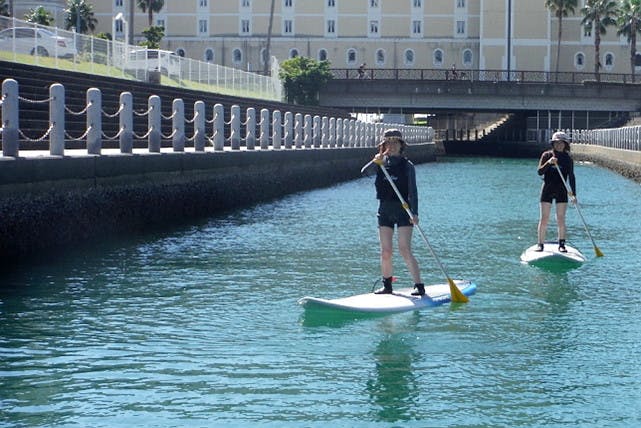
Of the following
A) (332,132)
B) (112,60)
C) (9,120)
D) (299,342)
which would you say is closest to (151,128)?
(9,120)

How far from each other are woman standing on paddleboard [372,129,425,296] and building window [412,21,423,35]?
383 ft

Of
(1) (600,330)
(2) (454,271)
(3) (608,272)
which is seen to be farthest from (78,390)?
(3) (608,272)

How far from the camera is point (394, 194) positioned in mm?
13812

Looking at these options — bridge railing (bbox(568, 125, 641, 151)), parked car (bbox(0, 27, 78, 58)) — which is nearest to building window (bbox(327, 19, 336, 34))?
bridge railing (bbox(568, 125, 641, 151))

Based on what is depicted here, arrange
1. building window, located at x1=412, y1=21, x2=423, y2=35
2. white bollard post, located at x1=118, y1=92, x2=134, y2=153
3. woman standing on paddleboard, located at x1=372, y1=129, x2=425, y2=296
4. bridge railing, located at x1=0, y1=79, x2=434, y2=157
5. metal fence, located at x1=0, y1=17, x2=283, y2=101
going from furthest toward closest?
1. building window, located at x1=412, y1=21, x2=423, y2=35
2. metal fence, located at x1=0, y1=17, x2=283, y2=101
3. white bollard post, located at x1=118, y1=92, x2=134, y2=153
4. bridge railing, located at x1=0, y1=79, x2=434, y2=157
5. woman standing on paddleboard, located at x1=372, y1=129, x2=425, y2=296

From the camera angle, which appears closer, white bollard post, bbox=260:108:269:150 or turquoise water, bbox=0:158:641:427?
turquoise water, bbox=0:158:641:427

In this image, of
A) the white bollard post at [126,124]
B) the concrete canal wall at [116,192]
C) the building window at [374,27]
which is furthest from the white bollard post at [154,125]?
the building window at [374,27]

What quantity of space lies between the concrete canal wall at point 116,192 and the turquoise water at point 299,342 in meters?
0.61

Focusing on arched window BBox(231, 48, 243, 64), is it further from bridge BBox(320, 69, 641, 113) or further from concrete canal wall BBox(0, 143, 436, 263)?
concrete canal wall BBox(0, 143, 436, 263)

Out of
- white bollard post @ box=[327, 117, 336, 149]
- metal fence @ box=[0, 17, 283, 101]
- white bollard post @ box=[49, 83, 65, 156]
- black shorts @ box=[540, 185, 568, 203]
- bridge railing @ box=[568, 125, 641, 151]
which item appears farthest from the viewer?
bridge railing @ box=[568, 125, 641, 151]

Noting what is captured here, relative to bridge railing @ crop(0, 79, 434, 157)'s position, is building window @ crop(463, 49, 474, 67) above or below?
above

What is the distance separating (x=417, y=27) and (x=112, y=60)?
280 ft

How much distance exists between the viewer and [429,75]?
409ft

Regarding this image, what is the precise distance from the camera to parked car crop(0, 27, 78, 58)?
119 ft
